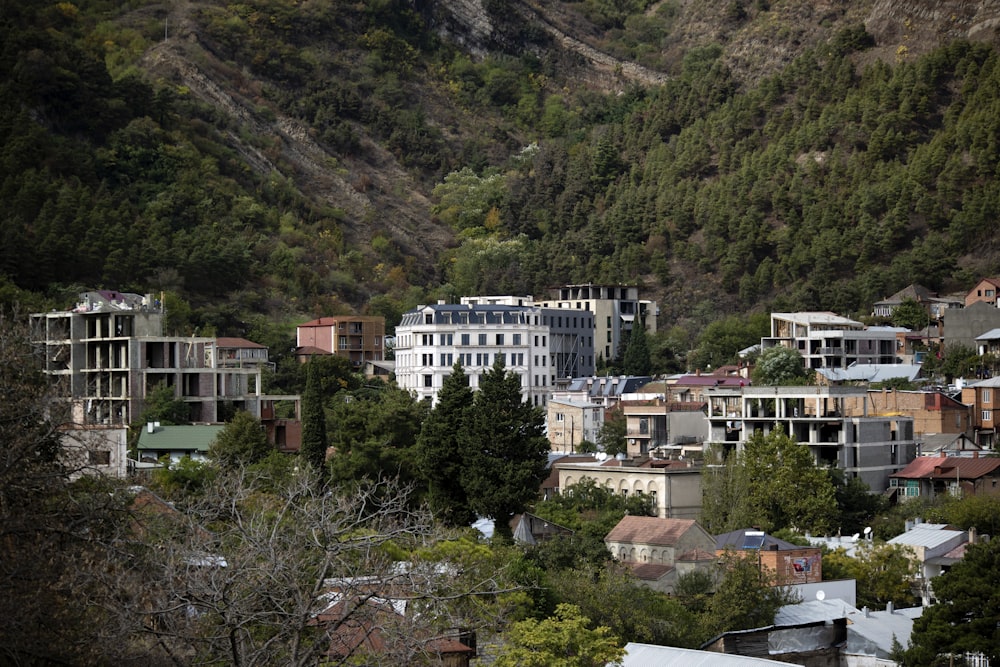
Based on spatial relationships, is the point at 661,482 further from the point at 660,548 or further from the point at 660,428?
the point at 660,428

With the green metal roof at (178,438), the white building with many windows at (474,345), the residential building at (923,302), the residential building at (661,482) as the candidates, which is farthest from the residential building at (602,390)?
the green metal roof at (178,438)

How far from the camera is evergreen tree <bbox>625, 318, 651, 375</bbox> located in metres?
104

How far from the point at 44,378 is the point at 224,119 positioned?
125 m

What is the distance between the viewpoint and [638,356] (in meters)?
104

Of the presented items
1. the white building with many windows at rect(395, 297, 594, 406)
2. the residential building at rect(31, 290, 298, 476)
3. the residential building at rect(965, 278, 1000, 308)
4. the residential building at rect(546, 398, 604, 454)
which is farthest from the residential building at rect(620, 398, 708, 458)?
the residential building at rect(965, 278, 1000, 308)

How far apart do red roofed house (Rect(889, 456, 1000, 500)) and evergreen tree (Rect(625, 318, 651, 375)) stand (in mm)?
32899

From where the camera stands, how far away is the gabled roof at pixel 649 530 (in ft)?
184

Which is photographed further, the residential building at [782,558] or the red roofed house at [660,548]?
the residential building at [782,558]

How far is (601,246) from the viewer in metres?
130

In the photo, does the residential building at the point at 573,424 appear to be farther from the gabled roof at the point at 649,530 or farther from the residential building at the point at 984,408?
the gabled roof at the point at 649,530

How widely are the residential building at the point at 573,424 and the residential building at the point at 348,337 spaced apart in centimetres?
1956

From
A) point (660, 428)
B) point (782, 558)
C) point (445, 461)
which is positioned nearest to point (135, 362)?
point (445, 461)

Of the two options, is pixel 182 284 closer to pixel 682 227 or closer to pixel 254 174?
pixel 254 174

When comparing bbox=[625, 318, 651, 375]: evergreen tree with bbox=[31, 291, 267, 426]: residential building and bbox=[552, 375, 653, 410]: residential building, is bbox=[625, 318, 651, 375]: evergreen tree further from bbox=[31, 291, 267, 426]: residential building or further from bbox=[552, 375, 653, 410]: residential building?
bbox=[31, 291, 267, 426]: residential building
